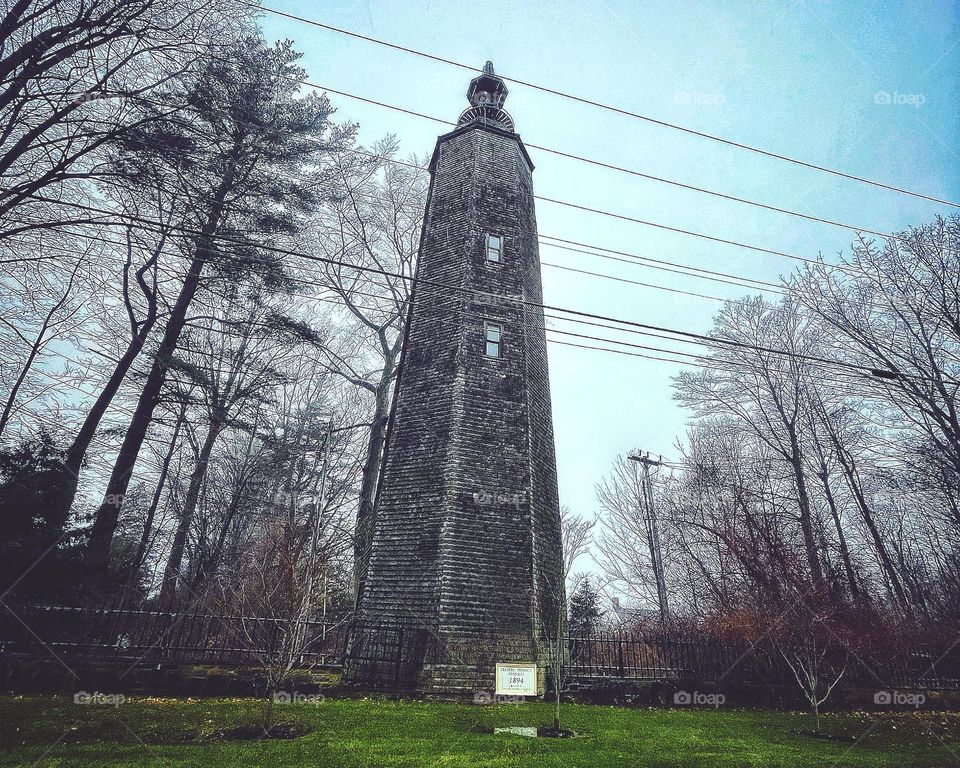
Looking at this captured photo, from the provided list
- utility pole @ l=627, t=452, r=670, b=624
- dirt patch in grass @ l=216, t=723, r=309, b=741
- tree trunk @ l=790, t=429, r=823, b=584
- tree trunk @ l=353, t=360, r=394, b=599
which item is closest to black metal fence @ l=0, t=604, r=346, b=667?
dirt patch in grass @ l=216, t=723, r=309, b=741

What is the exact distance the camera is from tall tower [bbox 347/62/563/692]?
9.52m

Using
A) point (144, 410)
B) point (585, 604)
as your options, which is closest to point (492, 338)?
point (144, 410)

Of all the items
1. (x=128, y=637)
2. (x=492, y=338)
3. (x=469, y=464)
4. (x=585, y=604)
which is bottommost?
(x=128, y=637)

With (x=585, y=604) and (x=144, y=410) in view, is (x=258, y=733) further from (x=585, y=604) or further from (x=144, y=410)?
(x=585, y=604)

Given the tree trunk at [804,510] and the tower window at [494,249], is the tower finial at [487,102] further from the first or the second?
the tree trunk at [804,510]

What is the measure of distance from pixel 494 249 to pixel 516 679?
36.5 feet

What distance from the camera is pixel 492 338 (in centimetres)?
1301

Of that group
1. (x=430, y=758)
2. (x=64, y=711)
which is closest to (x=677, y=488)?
(x=430, y=758)

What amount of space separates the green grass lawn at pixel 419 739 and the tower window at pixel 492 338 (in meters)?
7.93

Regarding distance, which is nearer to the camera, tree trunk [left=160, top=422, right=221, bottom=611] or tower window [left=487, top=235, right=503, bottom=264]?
tree trunk [left=160, top=422, right=221, bottom=611]

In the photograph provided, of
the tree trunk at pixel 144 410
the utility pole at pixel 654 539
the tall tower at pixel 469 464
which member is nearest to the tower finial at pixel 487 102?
the tall tower at pixel 469 464

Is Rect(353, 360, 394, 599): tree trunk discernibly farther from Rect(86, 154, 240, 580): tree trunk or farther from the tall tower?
Rect(86, 154, 240, 580): tree trunk

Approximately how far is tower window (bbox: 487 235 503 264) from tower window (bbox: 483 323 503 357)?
2.21 metres

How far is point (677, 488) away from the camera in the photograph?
80.6 feet
